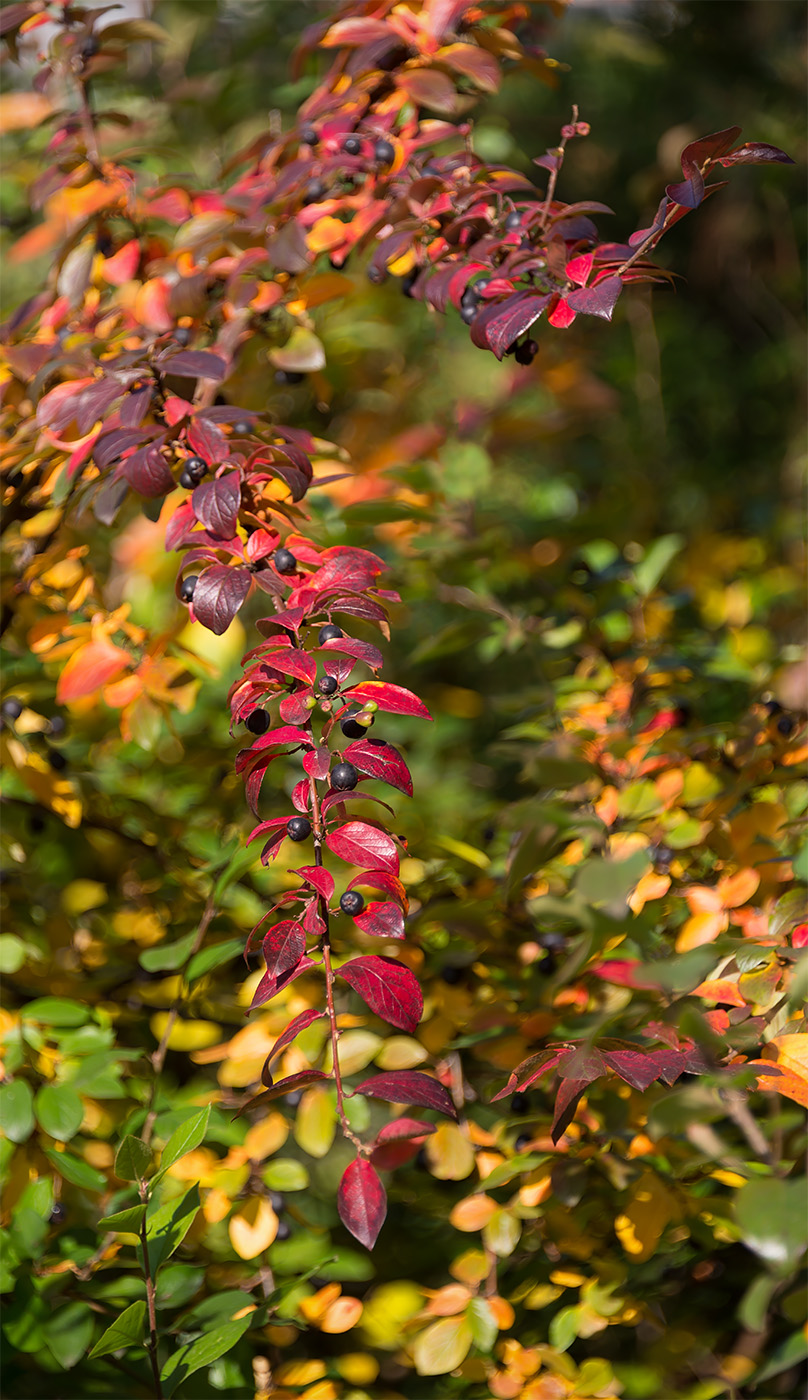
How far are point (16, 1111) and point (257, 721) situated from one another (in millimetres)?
372

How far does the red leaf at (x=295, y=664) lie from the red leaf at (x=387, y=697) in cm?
3

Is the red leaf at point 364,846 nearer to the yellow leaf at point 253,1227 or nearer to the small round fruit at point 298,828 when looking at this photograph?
the small round fruit at point 298,828

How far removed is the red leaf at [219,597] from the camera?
652 millimetres

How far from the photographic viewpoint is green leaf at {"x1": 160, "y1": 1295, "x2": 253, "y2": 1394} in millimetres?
673

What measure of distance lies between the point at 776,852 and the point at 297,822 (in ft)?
1.78

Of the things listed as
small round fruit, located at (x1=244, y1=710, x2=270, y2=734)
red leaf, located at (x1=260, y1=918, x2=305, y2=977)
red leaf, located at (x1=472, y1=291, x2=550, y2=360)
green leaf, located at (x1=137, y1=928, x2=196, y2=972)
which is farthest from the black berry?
green leaf, located at (x1=137, y1=928, x2=196, y2=972)

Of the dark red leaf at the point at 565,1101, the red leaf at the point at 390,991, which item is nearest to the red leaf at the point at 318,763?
the red leaf at the point at 390,991

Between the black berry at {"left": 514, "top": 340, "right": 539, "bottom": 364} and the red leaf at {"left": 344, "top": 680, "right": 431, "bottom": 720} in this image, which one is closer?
the red leaf at {"left": 344, "top": 680, "right": 431, "bottom": 720}

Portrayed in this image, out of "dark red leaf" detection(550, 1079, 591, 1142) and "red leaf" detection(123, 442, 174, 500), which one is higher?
"red leaf" detection(123, 442, 174, 500)

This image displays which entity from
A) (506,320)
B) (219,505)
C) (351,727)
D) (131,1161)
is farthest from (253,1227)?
(506,320)

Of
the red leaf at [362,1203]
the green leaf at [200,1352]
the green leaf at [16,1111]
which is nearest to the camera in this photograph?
the red leaf at [362,1203]

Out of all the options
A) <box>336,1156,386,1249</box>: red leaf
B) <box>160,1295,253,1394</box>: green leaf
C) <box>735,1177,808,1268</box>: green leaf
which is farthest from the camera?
<box>160,1295,253,1394</box>: green leaf

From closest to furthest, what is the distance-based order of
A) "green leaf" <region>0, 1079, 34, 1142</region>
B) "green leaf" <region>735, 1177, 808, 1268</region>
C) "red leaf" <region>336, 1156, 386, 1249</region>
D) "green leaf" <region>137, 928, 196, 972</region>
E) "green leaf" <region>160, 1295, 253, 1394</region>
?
"green leaf" <region>735, 1177, 808, 1268</region>
"red leaf" <region>336, 1156, 386, 1249</region>
"green leaf" <region>160, 1295, 253, 1394</region>
"green leaf" <region>0, 1079, 34, 1142</region>
"green leaf" <region>137, 928, 196, 972</region>

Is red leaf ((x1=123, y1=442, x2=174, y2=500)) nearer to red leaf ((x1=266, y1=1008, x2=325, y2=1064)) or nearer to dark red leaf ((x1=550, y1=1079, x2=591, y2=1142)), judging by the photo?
red leaf ((x1=266, y1=1008, x2=325, y2=1064))
